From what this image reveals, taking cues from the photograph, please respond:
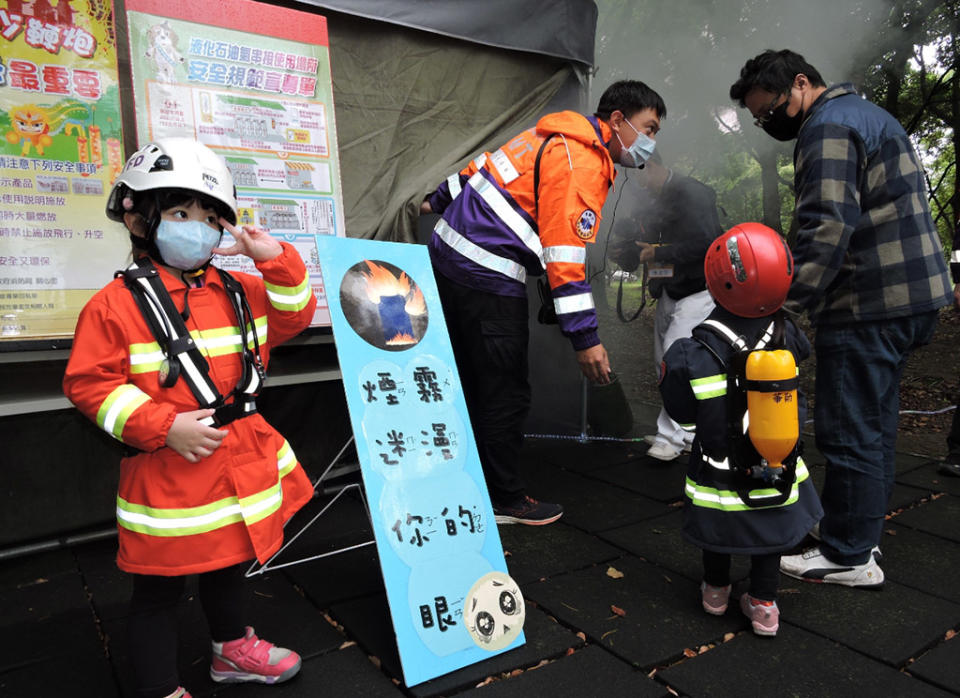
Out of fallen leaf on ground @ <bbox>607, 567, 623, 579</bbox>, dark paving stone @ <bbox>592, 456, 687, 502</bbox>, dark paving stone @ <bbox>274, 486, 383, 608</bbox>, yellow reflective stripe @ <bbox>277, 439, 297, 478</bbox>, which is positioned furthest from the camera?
dark paving stone @ <bbox>592, 456, 687, 502</bbox>

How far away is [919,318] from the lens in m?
2.64

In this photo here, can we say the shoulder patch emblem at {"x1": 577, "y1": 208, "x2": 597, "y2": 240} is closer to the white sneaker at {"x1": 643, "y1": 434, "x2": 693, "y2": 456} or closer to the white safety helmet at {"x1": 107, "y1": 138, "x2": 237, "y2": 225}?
the white safety helmet at {"x1": 107, "y1": 138, "x2": 237, "y2": 225}

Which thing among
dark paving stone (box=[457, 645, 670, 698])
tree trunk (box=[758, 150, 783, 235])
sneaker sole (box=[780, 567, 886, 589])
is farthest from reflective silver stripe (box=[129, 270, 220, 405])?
tree trunk (box=[758, 150, 783, 235])

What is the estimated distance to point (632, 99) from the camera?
126 inches

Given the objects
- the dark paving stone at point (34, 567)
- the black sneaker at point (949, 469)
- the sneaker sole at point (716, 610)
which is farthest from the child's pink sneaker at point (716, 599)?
the dark paving stone at point (34, 567)

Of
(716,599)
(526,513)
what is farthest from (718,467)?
(526,513)

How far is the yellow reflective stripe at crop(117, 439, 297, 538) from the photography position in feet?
5.71

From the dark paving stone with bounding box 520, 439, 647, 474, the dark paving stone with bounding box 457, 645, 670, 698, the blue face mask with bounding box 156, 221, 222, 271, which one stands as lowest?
the dark paving stone with bounding box 457, 645, 670, 698

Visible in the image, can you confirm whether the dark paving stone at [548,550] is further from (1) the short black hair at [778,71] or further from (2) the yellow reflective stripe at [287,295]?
(1) the short black hair at [778,71]

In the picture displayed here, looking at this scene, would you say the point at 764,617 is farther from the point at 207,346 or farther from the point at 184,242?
the point at 184,242

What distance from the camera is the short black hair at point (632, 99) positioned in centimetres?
319

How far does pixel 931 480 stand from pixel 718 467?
2586 mm

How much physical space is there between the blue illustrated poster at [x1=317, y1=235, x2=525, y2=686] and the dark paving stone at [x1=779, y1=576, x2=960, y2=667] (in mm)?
1128

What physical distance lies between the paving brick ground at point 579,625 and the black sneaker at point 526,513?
0.16 ft
